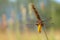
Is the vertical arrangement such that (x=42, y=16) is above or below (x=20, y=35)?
above

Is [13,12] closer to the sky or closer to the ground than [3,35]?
closer to the sky

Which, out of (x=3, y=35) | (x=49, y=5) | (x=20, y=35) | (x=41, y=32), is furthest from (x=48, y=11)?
(x=3, y=35)

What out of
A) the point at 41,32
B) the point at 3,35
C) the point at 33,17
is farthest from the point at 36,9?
the point at 3,35

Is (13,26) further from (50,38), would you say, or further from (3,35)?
(50,38)

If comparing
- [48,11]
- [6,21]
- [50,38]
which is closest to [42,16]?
[48,11]

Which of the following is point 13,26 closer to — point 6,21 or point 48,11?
point 6,21

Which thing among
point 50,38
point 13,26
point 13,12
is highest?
point 13,12

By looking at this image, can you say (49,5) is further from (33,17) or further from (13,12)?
(13,12)
